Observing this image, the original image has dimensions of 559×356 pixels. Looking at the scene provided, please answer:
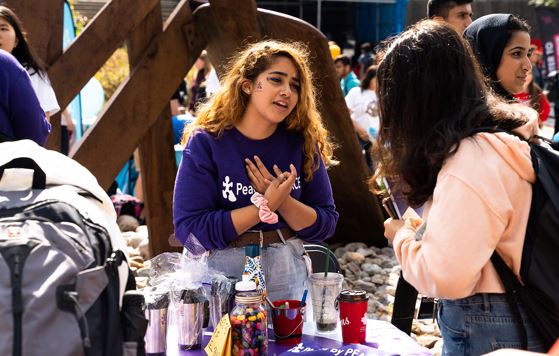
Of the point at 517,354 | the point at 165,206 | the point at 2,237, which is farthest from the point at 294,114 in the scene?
the point at 165,206

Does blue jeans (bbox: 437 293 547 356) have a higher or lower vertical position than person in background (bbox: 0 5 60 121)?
lower

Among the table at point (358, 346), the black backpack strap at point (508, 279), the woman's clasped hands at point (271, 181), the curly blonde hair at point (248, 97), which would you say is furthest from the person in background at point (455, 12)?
the black backpack strap at point (508, 279)

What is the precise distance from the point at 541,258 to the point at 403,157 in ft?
1.54

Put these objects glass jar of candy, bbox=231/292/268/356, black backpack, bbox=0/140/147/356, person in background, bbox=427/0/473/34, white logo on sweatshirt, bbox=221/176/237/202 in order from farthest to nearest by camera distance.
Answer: person in background, bbox=427/0/473/34 < white logo on sweatshirt, bbox=221/176/237/202 < glass jar of candy, bbox=231/292/268/356 < black backpack, bbox=0/140/147/356

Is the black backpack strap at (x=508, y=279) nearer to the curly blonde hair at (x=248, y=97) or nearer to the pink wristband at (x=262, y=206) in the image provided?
the pink wristband at (x=262, y=206)

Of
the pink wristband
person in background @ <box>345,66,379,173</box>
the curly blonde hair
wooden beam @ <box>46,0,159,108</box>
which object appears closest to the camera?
the pink wristband

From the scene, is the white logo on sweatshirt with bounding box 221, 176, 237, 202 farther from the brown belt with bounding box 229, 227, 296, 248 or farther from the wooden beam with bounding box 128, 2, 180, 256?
the wooden beam with bounding box 128, 2, 180, 256

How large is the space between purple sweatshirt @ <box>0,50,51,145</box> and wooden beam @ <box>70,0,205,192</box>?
2.10 m

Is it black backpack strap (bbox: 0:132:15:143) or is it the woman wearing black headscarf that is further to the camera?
the woman wearing black headscarf

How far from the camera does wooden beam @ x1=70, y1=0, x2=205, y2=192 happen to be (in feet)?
18.4

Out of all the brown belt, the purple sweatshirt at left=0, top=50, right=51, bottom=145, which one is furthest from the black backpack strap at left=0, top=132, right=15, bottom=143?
the brown belt

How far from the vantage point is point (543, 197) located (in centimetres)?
217

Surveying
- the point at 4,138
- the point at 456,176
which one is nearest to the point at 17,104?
the point at 4,138

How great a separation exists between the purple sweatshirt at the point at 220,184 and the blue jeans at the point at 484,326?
1019mm
